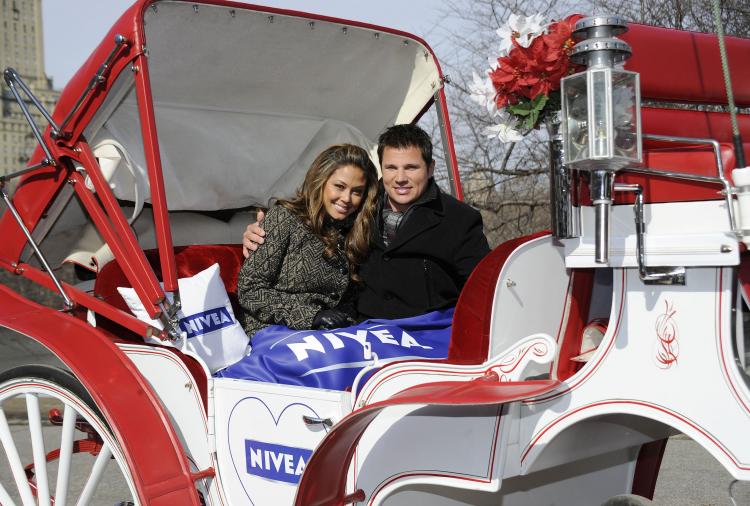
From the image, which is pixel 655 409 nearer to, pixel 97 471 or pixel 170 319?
pixel 170 319

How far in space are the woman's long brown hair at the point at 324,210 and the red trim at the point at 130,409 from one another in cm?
85

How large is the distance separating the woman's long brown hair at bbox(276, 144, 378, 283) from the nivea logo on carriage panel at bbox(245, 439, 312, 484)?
823 mm

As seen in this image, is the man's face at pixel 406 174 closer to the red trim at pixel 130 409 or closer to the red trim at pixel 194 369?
the red trim at pixel 194 369

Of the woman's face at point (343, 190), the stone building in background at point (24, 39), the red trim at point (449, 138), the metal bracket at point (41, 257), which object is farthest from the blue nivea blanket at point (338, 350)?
the stone building in background at point (24, 39)

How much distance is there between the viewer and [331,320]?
112 inches

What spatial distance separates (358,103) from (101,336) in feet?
5.37

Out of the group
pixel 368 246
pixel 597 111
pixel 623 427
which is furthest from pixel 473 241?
pixel 597 111

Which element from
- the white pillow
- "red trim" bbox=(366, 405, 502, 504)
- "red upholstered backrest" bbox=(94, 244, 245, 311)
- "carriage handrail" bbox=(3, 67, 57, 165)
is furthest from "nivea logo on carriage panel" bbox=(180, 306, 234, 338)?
"red trim" bbox=(366, 405, 502, 504)

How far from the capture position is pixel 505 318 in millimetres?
2246

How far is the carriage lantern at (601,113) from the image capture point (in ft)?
5.76

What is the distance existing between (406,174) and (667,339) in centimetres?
135

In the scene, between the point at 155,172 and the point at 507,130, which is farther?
the point at 155,172

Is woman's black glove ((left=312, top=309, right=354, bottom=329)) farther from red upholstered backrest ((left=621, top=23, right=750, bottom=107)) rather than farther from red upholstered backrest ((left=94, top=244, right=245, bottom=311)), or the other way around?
red upholstered backrest ((left=621, top=23, right=750, bottom=107))

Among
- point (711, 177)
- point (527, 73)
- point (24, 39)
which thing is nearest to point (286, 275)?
point (527, 73)
